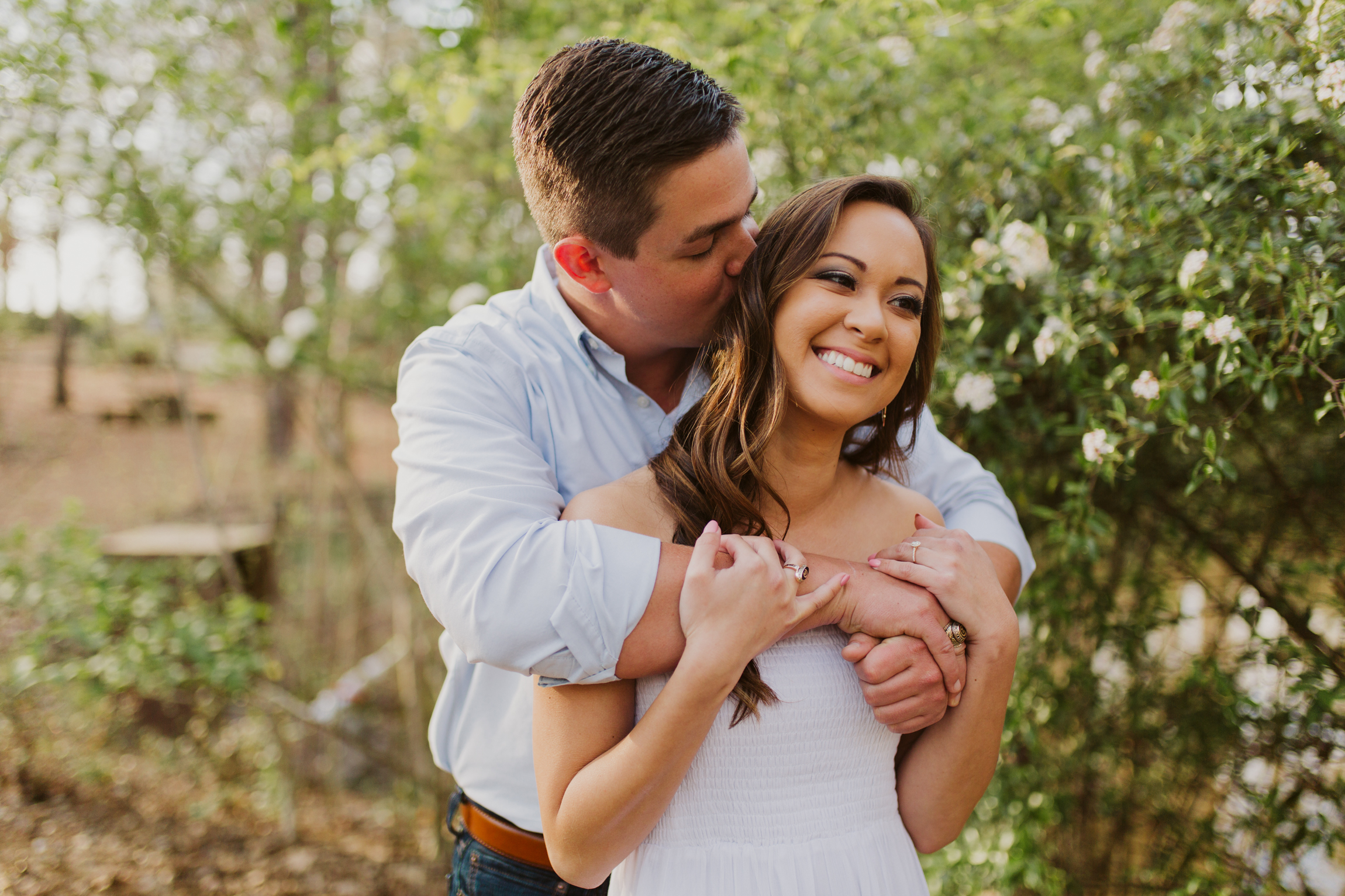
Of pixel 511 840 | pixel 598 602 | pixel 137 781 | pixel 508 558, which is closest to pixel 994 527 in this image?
pixel 598 602

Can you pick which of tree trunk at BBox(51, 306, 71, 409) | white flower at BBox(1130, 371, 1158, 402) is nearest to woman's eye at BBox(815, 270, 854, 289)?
white flower at BBox(1130, 371, 1158, 402)

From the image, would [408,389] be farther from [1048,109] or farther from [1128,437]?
Result: [1048,109]

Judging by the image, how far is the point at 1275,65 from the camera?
5.92 feet

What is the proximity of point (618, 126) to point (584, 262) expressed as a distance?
0.28 meters

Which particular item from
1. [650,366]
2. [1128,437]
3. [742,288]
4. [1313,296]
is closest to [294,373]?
[650,366]

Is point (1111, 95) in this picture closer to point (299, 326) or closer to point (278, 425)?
point (299, 326)

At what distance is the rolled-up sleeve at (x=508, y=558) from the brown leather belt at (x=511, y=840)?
604mm

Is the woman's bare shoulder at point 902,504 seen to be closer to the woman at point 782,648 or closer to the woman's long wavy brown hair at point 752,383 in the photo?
the woman at point 782,648

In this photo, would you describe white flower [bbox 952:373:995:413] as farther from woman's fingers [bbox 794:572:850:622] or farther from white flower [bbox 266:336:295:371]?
white flower [bbox 266:336:295:371]

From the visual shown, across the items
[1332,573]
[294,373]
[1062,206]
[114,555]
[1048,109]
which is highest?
[1048,109]

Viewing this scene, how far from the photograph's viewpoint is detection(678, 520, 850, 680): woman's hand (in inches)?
48.4

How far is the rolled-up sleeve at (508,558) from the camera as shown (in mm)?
1211

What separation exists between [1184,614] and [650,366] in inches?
78.7

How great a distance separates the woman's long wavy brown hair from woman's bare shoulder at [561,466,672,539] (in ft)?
0.06
